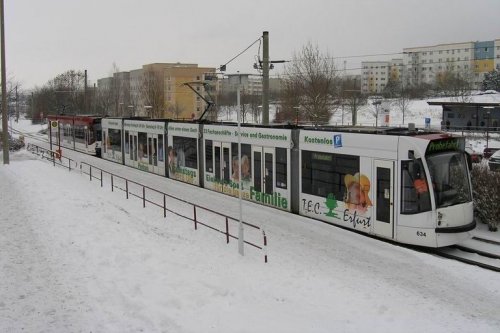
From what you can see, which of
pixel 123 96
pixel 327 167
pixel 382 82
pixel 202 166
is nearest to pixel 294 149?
pixel 327 167

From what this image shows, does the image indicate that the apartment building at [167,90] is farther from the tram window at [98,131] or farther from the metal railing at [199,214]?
the metal railing at [199,214]

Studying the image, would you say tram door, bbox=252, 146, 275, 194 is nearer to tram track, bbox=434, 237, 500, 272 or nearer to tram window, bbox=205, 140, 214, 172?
tram window, bbox=205, 140, 214, 172

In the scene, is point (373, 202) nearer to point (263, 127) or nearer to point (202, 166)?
point (263, 127)

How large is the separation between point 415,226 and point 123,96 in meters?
74.5

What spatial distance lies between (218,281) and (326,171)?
245 inches

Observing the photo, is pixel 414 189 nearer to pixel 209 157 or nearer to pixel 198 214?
pixel 198 214

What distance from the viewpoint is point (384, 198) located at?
1323 cm

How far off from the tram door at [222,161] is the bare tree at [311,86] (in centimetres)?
1744

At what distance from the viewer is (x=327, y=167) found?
1526 centimetres

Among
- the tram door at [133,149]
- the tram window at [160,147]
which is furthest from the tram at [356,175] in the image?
the tram door at [133,149]

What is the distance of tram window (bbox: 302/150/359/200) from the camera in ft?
47.8

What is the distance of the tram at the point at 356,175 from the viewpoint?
12531 mm

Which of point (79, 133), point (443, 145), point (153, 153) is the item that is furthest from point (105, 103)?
point (443, 145)

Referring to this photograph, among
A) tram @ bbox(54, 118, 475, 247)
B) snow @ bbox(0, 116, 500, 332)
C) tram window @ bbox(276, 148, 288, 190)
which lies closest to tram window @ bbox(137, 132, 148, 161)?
tram @ bbox(54, 118, 475, 247)
